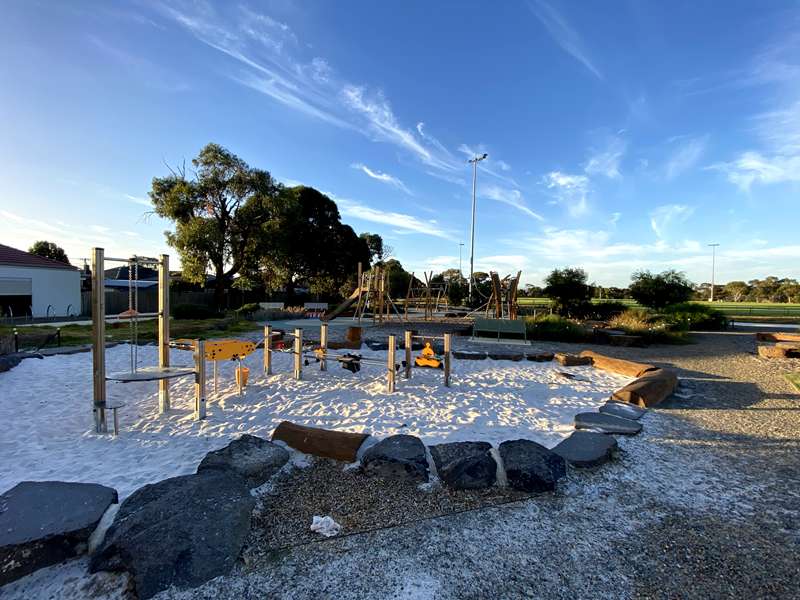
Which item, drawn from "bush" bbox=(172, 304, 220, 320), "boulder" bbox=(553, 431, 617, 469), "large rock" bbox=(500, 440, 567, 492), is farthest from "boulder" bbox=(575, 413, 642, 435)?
"bush" bbox=(172, 304, 220, 320)

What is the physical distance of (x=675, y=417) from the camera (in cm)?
493

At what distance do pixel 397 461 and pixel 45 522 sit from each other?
2.31 meters

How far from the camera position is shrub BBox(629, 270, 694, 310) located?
18281mm

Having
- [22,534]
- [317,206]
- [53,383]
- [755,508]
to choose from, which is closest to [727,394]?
[755,508]

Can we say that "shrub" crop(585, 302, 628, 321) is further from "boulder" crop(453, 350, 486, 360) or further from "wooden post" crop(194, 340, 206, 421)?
"wooden post" crop(194, 340, 206, 421)

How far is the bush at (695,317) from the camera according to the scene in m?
15.0

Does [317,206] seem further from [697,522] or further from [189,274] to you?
[697,522]

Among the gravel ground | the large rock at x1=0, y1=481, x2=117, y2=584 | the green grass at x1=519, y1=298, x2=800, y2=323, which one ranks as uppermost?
the green grass at x1=519, y1=298, x2=800, y2=323

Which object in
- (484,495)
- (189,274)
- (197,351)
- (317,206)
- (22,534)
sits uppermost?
(317,206)

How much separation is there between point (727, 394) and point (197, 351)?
7749 millimetres

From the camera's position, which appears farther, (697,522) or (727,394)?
(727,394)

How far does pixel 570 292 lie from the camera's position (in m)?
18.2

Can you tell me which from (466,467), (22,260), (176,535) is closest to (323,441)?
(466,467)

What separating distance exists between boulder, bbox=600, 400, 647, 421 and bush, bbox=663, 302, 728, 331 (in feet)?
37.6
